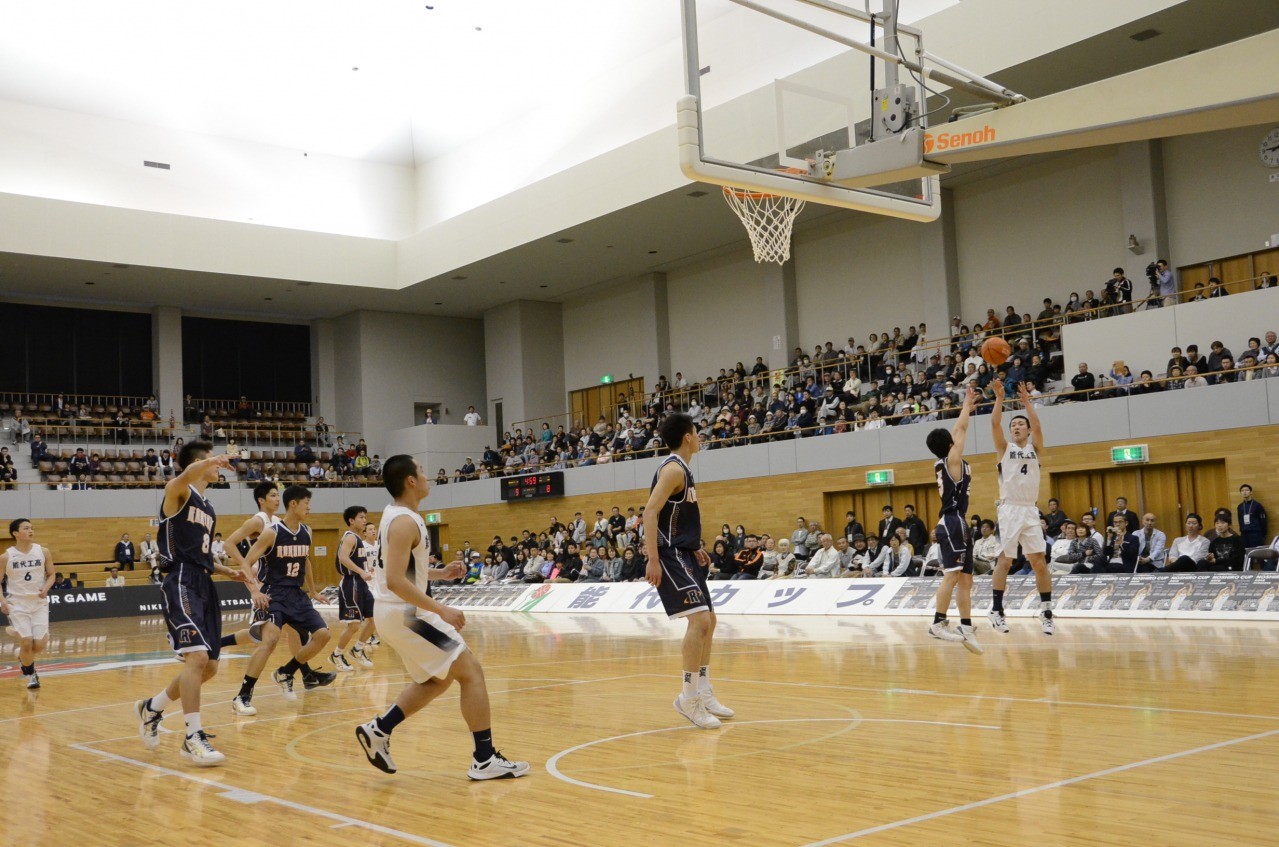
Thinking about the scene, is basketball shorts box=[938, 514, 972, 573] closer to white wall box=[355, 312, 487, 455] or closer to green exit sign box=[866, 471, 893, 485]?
green exit sign box=[866, 471, 893, 485]

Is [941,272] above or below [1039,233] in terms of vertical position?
below

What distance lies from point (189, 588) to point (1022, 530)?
25.4 ft

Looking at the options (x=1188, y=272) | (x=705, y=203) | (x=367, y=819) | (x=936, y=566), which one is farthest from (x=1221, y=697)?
(x=705, y=203)

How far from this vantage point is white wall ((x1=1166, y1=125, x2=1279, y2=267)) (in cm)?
2017

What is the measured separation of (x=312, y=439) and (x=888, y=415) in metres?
21.1

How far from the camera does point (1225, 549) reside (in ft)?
50.5

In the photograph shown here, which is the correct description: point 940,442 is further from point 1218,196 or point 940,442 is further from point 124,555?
point 124,555

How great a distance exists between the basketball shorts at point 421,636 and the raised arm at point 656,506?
166 cm

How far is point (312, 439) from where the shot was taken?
119 feet

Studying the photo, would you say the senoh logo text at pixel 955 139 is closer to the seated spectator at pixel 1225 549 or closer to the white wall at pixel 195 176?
the seated spectator at pixel 1225 549

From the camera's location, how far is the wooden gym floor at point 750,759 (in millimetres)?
4574

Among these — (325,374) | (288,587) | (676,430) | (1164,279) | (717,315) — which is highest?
(717,315)

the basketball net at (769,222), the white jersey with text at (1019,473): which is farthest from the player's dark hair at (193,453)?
the basketball net at (769,222)

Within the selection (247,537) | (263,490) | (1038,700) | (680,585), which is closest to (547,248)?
(263,490)
